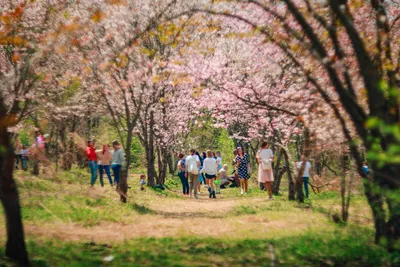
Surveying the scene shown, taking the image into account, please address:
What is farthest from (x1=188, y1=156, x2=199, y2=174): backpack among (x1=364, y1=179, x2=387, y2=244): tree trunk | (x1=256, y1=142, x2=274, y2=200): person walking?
(x1=364, y1=179, x2=387, y2=244): tree trunk

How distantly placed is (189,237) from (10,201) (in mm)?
3839

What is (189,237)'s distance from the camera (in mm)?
8016

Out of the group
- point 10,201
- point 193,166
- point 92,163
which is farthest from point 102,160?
point 10,201

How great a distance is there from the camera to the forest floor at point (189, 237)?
5969 millimetres

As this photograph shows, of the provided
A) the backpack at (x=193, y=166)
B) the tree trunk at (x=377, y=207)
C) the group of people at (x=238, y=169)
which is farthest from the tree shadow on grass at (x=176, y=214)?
the tree trunk at (x=377, y=207)

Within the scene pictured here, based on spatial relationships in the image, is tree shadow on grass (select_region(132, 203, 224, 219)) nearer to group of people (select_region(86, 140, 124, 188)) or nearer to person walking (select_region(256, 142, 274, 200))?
person walking (select_region(256, 142, 274, 200))

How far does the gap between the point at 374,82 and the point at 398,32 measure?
666 cm

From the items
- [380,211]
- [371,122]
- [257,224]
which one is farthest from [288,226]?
[371,122]

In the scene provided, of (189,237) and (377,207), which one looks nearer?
(377,207)

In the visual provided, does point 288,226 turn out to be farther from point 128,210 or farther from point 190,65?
point 190,65

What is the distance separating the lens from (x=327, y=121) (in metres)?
11.0

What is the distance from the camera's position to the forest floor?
19.6 ft

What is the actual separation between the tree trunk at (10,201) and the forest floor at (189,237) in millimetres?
230

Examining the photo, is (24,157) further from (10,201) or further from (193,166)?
(10,201)
